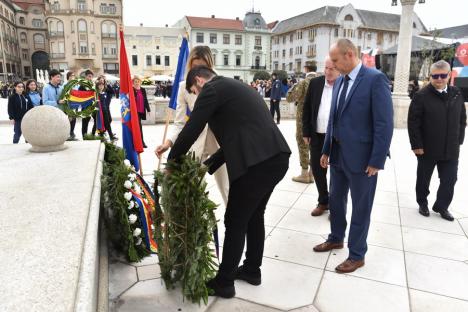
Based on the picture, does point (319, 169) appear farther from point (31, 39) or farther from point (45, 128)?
point (31, 39)

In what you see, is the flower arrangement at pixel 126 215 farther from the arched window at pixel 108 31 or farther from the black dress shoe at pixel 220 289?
the arched window at pixel 108 31

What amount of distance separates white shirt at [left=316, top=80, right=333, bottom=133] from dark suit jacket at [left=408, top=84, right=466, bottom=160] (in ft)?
3.31

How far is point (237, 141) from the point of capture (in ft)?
7.61

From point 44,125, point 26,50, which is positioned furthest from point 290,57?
point 44,125

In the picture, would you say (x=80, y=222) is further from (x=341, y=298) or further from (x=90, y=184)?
(x=341, y=298)

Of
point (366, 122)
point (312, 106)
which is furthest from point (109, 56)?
point (366, 122)

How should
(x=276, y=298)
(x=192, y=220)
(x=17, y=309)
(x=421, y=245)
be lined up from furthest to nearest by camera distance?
1. (x=421, y=245)
2. (x=276, y=298)
3. (x=192, y=220)
4. (x=17, y=309)

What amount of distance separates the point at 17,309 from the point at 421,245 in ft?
11.5

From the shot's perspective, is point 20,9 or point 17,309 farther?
point 20,9

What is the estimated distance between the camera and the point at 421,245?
11.8 feet

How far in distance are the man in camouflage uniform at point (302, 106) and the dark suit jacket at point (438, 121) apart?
1.50 meters

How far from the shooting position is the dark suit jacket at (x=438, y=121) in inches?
167

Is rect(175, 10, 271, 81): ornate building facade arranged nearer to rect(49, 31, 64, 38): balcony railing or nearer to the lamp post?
rect(49, 31, 64, 38): balcony railing

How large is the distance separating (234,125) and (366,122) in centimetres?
119
